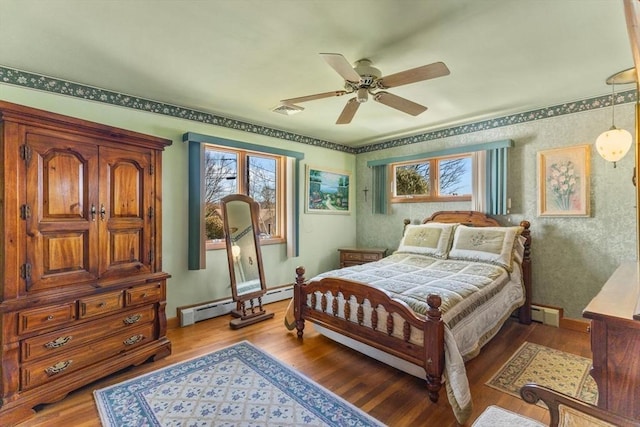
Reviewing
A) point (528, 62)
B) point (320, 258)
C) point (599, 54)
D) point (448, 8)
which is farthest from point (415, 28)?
point (320, 258)

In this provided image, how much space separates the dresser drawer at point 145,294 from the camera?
2488mm

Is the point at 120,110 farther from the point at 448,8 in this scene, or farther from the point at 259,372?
the point at 448,8

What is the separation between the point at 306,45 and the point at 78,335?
2657mm

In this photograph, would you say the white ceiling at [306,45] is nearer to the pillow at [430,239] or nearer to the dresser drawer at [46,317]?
the pillow at [430,239]

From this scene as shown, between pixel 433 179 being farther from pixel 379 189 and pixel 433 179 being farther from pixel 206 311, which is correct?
pixel 206 311

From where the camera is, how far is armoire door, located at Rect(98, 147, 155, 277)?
7.81 ft

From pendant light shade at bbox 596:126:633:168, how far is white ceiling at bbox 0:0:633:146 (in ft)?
1.76

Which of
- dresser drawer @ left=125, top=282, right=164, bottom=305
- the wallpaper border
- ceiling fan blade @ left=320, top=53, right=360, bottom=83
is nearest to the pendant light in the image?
the wallpaper border

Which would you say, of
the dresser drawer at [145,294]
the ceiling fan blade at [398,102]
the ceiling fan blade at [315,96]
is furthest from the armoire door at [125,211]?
the ceiling fan blade at [398,102]

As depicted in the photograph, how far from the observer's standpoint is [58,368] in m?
2.10

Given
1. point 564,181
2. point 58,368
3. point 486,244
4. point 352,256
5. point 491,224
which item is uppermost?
point 564,181

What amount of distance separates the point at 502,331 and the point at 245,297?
2890 mm

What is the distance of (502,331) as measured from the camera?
3.27 m

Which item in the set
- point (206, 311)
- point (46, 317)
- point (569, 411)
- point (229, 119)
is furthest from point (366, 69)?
point (206, 311)
